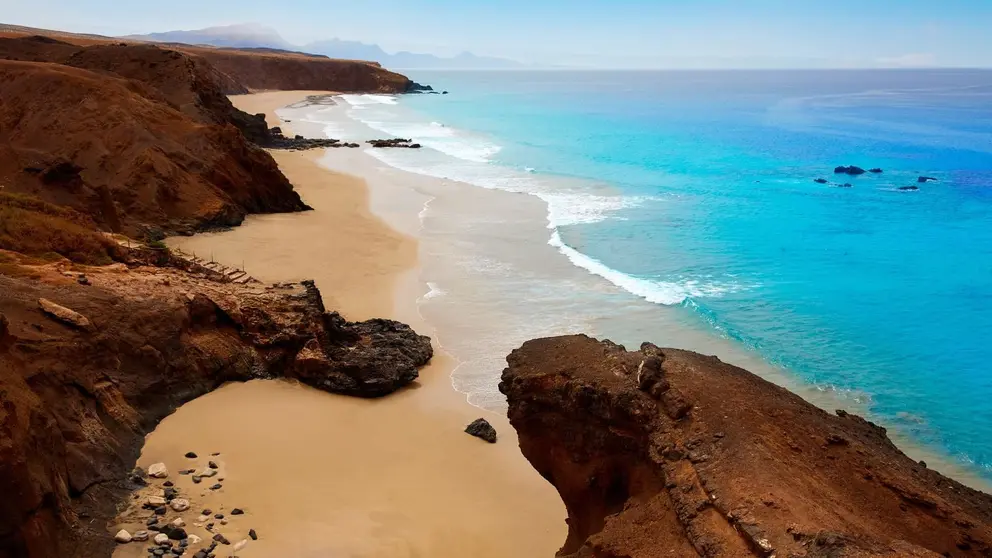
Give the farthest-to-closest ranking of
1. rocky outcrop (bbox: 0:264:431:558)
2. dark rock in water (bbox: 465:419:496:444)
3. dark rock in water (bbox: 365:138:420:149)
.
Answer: dark rock in water (bbox: 365:138:420:149) → dark rock in water (bbox: 465:419:496:444) → rocky outcrop (bbox: 0:264:431:558)

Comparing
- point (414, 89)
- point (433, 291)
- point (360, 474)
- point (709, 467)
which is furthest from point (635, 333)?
point (414, 89)

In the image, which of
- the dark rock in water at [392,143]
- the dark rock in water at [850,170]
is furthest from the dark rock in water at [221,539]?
the dark rock in water at [850,170]

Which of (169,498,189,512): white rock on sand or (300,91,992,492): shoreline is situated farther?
(300,91,992,492): shoreline

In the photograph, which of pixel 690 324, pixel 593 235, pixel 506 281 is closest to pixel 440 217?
pixel 593 235

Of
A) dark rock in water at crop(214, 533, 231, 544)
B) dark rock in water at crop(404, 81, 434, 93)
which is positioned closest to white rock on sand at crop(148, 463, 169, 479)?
dark rock in water at crop(214, 533, 231, 544)

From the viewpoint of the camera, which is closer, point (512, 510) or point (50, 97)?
point (512, 510)

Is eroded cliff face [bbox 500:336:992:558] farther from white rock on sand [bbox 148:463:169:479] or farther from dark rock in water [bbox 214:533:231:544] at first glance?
white rock on sand [bbox 148:463:169:479]

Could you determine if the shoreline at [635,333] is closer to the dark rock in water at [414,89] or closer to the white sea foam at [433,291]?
the white sea foam at [433,291]

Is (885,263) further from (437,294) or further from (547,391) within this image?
(547,391)
